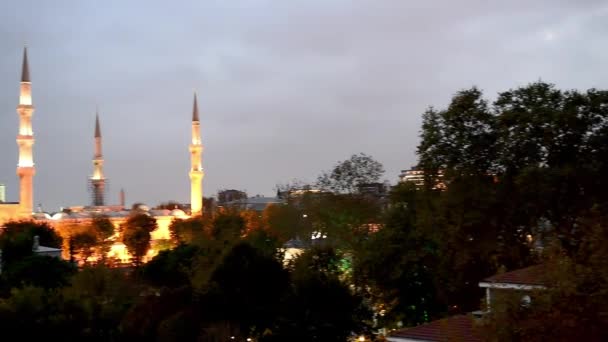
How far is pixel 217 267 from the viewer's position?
2091 centimetres

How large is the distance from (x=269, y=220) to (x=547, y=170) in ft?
110

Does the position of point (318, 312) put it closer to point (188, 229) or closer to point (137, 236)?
point (188, 229)

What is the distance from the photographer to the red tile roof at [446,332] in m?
13.2

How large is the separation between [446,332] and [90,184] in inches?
2899

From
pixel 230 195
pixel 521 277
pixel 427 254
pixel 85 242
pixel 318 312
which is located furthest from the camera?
pixel 230 195

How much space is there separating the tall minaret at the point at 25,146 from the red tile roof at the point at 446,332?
5266cm

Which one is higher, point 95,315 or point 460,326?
point 460,326

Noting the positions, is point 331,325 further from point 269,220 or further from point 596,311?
point 269,220

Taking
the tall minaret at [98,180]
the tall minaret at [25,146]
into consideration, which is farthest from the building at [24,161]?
the tall minaret at [98,180]

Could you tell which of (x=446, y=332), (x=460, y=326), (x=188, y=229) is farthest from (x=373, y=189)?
(x=188, y=229)

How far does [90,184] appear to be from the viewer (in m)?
82.6

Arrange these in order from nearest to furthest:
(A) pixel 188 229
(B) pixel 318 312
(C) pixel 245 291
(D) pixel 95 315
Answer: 1. (D) pixel 95 315
2. (B) pixel 318 312
3. (C) pixel 245 291
4. (A) pixel 188 229

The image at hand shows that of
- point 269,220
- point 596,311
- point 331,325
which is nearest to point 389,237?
point 331,325

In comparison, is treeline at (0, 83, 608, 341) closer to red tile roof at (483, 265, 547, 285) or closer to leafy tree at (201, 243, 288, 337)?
leafy tree at (201, 243, 288, 337)
